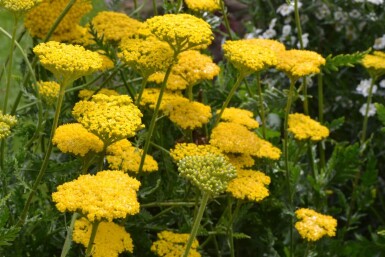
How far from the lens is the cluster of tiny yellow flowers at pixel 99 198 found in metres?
1.66

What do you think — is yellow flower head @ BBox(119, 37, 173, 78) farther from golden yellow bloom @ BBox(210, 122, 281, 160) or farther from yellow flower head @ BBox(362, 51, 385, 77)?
yellow flower head @ BBox(362, 51, 385, 77)

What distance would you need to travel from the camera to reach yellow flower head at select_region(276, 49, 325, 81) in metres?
2.35

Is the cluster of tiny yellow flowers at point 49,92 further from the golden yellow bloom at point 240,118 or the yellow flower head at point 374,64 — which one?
the yellow flower head at point 374,64

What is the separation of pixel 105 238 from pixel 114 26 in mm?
828

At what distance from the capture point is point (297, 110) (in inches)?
164

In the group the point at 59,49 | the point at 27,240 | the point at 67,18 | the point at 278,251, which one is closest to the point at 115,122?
the point at 59,49

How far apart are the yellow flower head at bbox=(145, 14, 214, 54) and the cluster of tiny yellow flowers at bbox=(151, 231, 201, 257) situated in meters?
0.57

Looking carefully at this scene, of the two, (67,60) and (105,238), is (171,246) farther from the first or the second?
(67,60)

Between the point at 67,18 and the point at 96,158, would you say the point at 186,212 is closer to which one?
the point at 96,158

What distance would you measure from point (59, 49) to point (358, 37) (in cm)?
247

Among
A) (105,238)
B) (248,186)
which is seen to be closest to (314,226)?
(248,186)

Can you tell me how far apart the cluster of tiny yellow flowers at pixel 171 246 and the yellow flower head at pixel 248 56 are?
54 centimetres

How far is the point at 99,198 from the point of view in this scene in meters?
1.69

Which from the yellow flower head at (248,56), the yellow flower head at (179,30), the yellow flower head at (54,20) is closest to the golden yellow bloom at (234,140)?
the yellow flower head at (248,56)
